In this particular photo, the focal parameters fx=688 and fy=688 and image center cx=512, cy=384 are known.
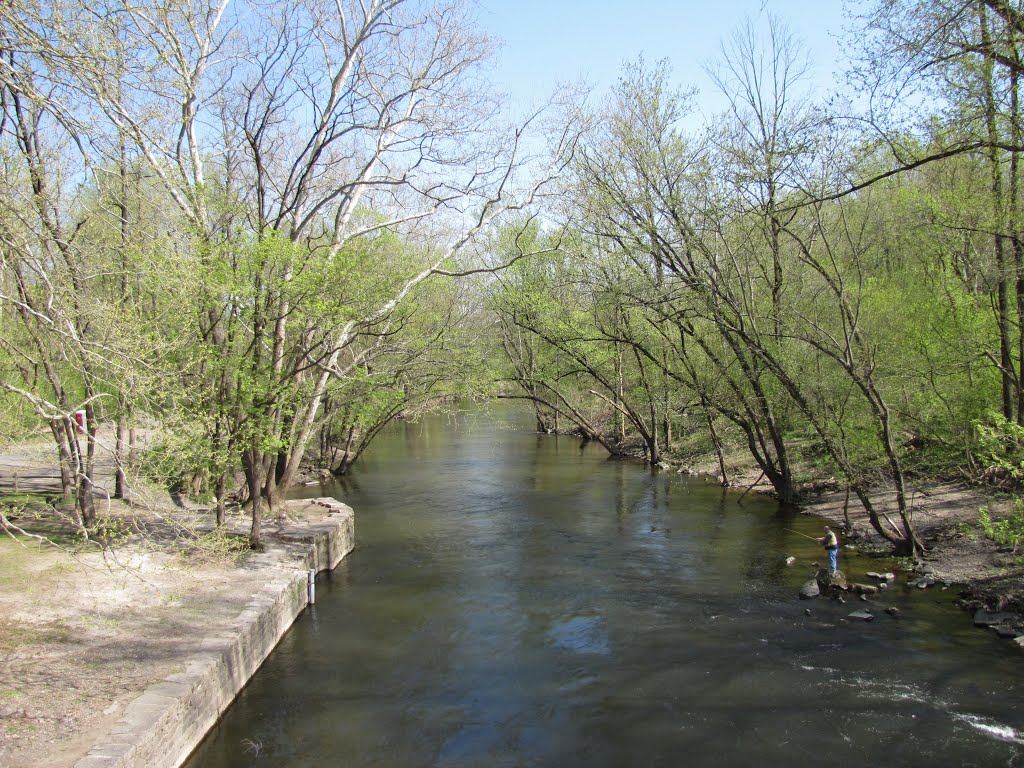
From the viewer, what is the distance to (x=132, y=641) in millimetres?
7859

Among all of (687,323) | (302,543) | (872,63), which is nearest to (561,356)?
(687,323)

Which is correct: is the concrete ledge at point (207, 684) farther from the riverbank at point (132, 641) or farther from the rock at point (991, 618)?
the rock at point (991, 618)

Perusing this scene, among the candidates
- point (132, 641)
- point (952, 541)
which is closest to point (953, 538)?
point (952, 541)

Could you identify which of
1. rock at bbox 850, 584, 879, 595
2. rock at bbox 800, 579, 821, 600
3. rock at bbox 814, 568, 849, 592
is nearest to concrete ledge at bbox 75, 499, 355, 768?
rock at bbox 800, 579, 821, 600

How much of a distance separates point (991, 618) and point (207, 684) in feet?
34.1

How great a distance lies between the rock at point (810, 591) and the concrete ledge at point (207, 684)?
818cm

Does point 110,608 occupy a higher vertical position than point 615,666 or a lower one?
higher

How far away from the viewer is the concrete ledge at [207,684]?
5.92m

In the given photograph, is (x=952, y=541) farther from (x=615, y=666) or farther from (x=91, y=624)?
(x=91, y=624)

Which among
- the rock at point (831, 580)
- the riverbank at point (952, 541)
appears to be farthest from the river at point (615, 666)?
the riverbank at point (952, 541)

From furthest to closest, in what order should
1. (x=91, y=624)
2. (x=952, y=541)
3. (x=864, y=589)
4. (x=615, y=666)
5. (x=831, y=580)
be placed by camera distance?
(x=952, y=541), (x=831, y=580), (x=864, y=589), (x=615, y=666), (x=91, y=624)

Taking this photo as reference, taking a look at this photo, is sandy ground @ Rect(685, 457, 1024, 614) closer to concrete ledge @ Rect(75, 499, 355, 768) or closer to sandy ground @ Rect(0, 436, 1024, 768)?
sandy ground @ Rect(0, 436, 1024, 768)

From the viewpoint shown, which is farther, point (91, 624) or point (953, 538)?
point (953, 538)

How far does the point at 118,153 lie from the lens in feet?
35.9
